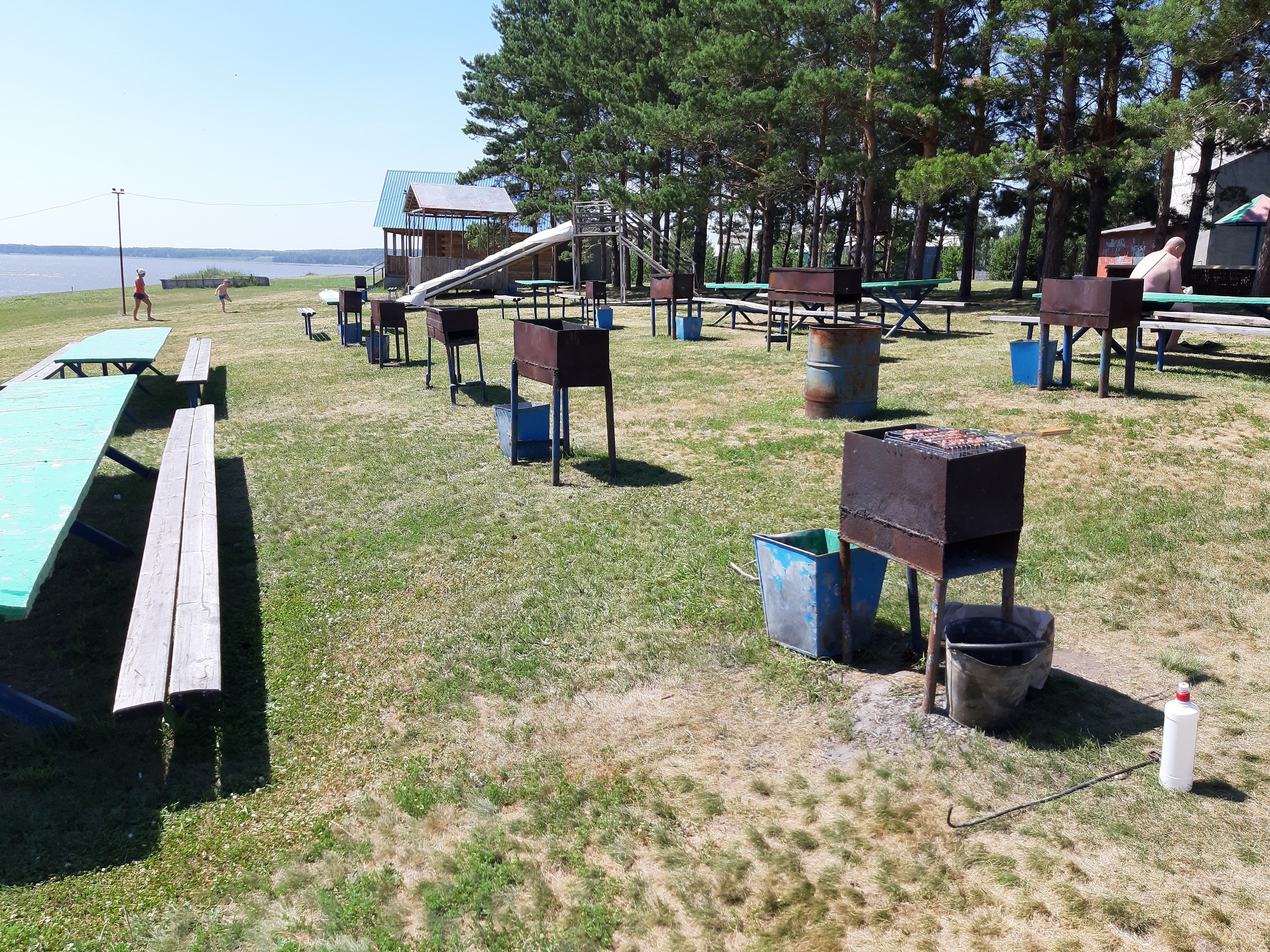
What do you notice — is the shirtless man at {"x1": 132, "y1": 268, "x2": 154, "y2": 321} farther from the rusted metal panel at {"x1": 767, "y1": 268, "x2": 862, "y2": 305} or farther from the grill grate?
the grill grate

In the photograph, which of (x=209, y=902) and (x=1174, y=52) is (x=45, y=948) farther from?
(x=1174, y=52)

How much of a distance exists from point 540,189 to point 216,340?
65.4 feet

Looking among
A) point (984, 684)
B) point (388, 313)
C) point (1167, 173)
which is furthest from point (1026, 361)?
point (1167, 173)

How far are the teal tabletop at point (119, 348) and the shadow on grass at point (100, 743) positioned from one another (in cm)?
698

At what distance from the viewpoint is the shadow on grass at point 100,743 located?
350 centimetres

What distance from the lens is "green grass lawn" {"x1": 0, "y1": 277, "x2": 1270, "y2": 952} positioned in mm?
3068

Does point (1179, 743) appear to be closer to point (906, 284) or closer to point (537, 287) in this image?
point (906, 284)

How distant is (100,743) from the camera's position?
13.6 feet

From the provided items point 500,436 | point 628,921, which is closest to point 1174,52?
point 500,436

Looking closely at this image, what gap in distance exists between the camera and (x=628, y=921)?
3021 mm

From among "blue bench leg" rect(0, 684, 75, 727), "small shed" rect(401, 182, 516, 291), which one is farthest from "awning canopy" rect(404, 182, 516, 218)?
"blue bench leg" rect(0, 684, 75, 727)

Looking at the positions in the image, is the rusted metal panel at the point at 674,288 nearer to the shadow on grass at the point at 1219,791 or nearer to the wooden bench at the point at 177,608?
the wooden bench at the point at 177,608

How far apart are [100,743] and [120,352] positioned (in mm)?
10025

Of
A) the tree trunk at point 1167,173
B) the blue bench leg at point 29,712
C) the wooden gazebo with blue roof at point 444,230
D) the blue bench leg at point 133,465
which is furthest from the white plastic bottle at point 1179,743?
the wooden gazebo with blue roof at point 444,230
